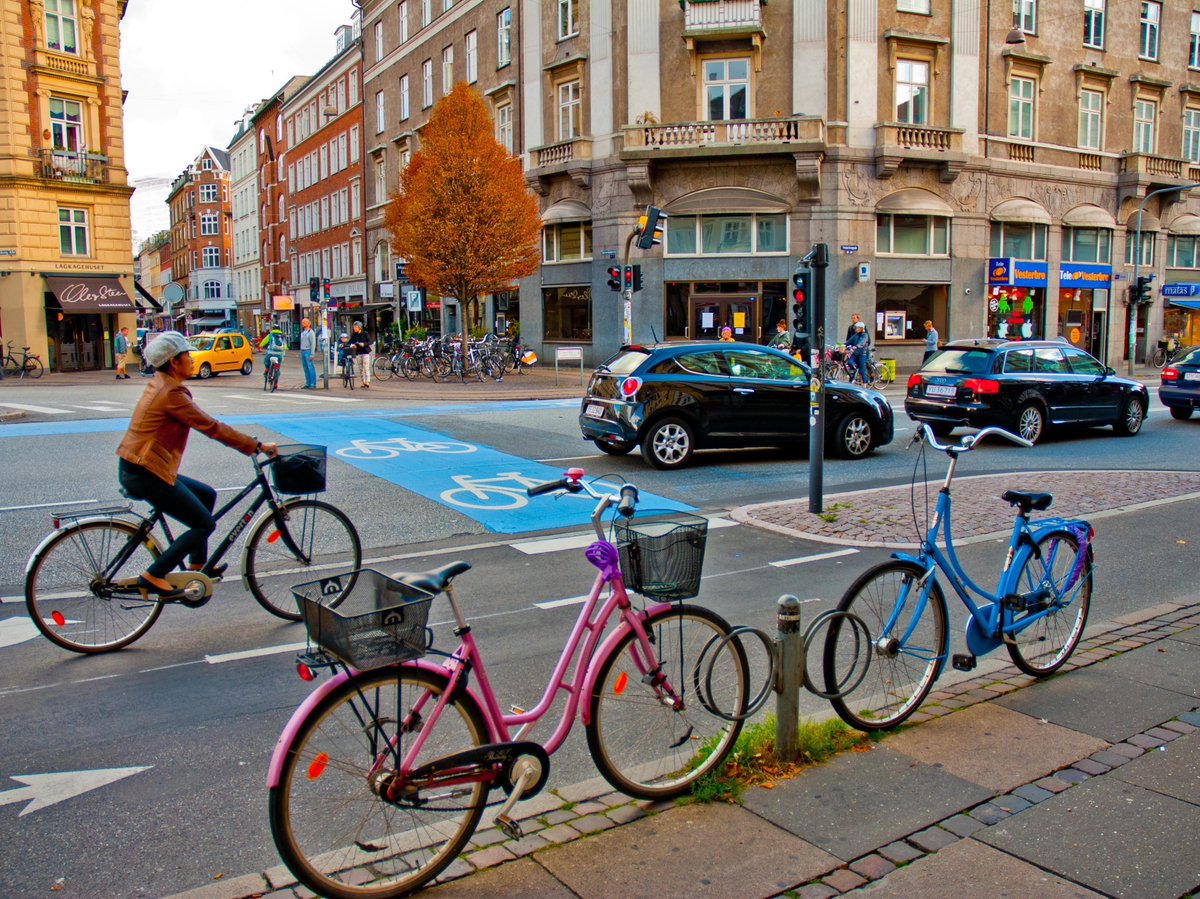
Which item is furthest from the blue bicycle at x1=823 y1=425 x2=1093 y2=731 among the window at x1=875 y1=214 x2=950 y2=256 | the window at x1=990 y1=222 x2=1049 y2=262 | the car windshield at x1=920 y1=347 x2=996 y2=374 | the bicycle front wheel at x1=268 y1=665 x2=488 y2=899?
the window at x1=990 y1=222 x2=1049 y2=262

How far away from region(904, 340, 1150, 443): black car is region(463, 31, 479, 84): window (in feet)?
101

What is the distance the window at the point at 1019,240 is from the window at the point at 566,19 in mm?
16174

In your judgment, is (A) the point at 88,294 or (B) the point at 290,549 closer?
(B) the point at 290,549

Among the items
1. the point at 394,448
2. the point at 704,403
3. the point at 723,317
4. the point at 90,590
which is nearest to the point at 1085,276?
the point at 723,317

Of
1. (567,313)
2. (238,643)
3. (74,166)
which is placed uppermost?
(74,166)

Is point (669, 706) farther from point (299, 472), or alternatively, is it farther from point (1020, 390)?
point (1020, 390)

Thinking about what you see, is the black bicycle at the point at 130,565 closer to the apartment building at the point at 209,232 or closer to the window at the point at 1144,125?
the window at the point at 1144,125

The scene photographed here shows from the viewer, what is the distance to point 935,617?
15.1ft

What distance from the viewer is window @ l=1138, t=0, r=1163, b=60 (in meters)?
38.5

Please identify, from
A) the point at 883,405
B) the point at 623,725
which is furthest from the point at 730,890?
the point at 883,405

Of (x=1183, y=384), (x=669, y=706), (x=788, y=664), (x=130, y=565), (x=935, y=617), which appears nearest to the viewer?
(x=669, y=706)

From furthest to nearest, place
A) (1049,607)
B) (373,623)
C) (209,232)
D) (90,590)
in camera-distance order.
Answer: (209,232) < (90,590) < (1049,607) < (373,623)

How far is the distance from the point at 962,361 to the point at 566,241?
71.2 ft

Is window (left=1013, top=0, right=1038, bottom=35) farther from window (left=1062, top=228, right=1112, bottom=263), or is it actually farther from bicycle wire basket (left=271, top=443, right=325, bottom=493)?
bicycle wire basket (left=271, top=443, right=325, bottom=493)
